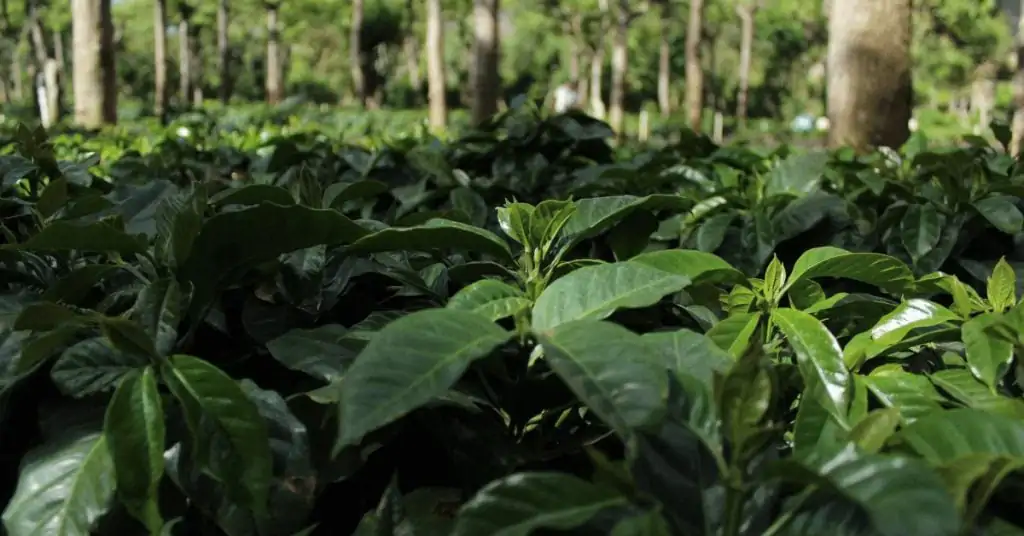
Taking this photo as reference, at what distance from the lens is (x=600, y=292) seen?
0.99 metres

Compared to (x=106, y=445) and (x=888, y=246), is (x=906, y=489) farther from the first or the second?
(x=888, y=246)

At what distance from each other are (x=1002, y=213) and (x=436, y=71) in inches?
467

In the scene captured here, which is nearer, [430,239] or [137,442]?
[137,442]

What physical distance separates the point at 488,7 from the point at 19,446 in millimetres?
8588

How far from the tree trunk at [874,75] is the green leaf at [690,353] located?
3417mm

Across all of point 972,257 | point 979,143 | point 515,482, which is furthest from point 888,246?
point 515,482

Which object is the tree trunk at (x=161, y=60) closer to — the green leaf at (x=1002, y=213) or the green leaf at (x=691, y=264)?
the green leaf at (x=1002, y=213)

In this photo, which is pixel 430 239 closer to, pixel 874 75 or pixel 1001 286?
pixel 1001 286

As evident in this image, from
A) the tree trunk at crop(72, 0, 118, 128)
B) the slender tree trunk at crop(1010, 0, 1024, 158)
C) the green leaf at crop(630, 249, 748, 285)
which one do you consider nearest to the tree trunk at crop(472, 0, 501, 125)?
the tree trunk at crop(72, 0, 118, 128)

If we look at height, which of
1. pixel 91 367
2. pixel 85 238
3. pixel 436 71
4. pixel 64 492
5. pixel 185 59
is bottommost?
pixel 64 492

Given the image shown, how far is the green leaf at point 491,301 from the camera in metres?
0.99

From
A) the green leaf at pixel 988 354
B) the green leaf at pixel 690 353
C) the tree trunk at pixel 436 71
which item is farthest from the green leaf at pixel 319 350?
the tree trunk at pixel 436 71

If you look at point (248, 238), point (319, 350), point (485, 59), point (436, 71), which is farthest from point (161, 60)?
point (319, 350)

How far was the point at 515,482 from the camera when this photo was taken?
0.73 metres
